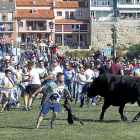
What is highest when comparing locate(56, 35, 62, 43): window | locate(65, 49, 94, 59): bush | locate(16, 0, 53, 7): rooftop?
locate(16, 0, 53, 7): rooftop

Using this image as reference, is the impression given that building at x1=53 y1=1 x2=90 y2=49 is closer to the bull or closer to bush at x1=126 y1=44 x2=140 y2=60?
bush at x1=126 y1=44 x2=140 y2=60

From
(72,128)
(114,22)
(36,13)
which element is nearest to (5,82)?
(72,128)

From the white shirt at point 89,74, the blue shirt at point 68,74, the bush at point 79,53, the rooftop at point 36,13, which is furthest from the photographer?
the rooftop at point 36,13

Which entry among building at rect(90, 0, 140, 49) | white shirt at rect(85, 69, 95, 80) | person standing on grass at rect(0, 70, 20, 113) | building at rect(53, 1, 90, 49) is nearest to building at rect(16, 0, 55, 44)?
building at rect(53, 1, 90, 49)

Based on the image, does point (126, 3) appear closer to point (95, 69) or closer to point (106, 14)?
point (106, 14)

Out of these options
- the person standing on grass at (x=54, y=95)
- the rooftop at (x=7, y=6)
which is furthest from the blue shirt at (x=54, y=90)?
Answer: the rooftop at (x=7, y=6)

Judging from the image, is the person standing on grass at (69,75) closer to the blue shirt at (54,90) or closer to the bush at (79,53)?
the blue shirt at (54,90)

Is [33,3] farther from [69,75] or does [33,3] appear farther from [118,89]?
[118,89]

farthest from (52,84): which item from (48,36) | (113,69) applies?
(48,36)

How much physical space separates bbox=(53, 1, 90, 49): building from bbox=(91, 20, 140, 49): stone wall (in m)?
2.20

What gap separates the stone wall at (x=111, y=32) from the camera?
98375 mm

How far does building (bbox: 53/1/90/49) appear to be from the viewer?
99812mm

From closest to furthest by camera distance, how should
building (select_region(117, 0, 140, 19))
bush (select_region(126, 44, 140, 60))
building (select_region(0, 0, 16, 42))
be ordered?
bush (select_region(126, 44, 140, 60)) < building (select_region(0, 0, 16, 42)) < building (select_region(117, 0, 140, 19))

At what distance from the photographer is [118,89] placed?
15078 millimetres
